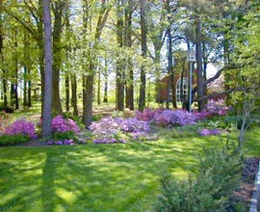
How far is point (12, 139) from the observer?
852 centimetres

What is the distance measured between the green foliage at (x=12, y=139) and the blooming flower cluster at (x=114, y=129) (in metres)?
1.92

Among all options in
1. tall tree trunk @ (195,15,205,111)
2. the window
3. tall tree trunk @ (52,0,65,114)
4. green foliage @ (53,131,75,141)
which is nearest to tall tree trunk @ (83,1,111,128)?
tall tree trunk @ (52,0,65,114)

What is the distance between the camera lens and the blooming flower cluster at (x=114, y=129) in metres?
8.80

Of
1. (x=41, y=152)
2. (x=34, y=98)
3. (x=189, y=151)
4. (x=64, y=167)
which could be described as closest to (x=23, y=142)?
(x=41, y=152)

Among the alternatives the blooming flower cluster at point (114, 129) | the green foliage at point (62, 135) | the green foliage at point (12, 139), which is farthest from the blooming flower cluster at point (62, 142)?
the green foliage at point (12, 139)

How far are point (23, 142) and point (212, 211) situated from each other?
6.58 meters

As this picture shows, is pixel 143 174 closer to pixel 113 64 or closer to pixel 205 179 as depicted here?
pixel 205 179

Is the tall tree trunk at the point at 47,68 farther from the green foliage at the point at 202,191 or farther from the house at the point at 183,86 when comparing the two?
the house at the point at 183,86

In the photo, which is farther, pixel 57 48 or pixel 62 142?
pixel 57 48

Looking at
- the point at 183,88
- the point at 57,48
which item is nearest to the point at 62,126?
the point at 57,48

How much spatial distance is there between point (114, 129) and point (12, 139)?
9.21 ft

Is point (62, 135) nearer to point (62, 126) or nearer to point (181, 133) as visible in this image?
point (62, 126)

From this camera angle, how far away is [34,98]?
32719mm

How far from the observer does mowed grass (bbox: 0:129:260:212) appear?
13.4ft
